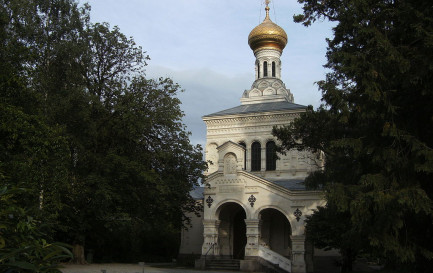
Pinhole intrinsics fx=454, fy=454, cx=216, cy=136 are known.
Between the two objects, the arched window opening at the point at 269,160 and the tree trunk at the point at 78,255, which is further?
the arched window opening at the point at 269,160

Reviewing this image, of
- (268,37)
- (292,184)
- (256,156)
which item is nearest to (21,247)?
(292,184)

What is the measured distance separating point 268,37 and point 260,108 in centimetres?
602

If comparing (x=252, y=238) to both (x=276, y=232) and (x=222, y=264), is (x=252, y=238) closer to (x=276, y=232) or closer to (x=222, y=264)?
(x=222, y=264)

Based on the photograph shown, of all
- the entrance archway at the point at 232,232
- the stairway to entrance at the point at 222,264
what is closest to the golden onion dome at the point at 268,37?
the entrance archway at the point at 232,232

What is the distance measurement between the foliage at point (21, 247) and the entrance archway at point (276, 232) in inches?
885

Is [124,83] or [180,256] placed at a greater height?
[124,83]

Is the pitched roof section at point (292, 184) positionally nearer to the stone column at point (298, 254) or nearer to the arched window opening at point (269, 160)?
the arched window opening at point (269, 160)

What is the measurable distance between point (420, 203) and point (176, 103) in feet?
45.8

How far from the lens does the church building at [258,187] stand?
2214 centimetres

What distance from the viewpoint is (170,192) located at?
65.7ft

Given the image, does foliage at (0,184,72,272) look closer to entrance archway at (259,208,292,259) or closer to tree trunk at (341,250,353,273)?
tree trunk at (341,250,353,273)

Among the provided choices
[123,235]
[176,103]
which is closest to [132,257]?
[123,235]

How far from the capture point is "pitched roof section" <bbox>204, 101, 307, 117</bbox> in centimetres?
2933

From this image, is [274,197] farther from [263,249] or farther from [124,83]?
[124,83]
